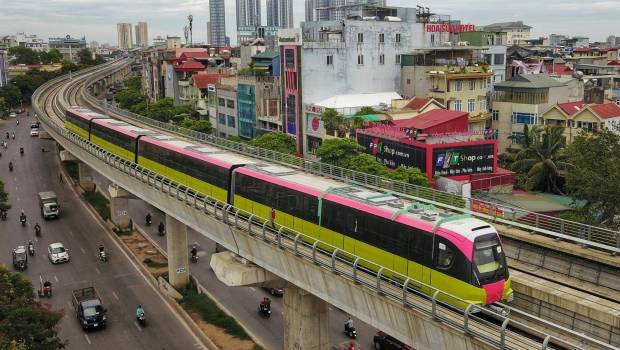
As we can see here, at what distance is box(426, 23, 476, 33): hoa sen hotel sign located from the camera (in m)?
67.5

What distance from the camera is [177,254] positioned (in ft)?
127

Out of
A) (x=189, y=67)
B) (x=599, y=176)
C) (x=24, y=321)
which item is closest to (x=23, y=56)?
(x=189, y=67)

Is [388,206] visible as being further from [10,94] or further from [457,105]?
[10,94]

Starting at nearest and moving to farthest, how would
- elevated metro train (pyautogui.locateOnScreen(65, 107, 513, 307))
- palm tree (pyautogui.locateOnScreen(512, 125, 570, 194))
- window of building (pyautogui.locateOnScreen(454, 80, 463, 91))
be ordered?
elevated metro train (pyautogui.locateOnScreen(65, 107, 513, 307)) → palm tree (pyautogui.locateOnScreen(512, 125, 570, 194)) → window of building (pyautogui.locateOnScreen(454, 80, 463, 91))

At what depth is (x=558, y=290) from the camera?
708 inches

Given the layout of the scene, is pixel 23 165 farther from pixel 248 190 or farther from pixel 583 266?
pixel 583 266

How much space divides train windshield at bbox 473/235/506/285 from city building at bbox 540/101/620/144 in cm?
3624

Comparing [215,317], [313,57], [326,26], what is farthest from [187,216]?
[326,26]

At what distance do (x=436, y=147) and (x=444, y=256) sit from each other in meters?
26.6

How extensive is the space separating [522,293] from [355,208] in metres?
6.15

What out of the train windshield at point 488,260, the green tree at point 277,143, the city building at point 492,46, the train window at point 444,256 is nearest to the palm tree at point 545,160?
the green tree at point 277,143

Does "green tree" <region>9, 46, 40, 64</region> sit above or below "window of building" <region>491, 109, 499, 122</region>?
above

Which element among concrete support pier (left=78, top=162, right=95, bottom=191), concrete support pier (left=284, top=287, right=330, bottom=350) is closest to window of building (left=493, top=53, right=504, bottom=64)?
concrete support pier (left=78, top=162, right=95, bottom=191)

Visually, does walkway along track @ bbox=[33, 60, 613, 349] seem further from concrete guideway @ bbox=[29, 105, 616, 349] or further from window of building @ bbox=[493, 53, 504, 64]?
window of building @ bbox=[493, 53, 504, 64]
